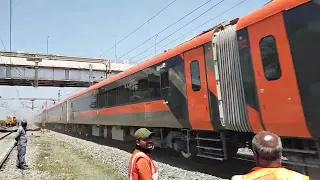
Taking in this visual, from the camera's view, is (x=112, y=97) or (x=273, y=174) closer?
(x=273, y=174)

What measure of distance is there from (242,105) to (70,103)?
2599 centimetres

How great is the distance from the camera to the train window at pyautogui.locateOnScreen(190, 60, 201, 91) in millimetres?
8953

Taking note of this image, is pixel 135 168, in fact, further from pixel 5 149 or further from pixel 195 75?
pixel 5 149

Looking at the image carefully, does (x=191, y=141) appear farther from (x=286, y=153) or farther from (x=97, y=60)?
(x=97, y=60)

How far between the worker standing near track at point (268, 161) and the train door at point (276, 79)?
3.97 meters

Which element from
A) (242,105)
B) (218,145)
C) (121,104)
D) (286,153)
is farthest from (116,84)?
(286,153)

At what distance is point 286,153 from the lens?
6301 millimetres

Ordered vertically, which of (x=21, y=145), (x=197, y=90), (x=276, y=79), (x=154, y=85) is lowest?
(x=21, y=145)

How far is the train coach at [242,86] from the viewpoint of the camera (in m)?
5.75

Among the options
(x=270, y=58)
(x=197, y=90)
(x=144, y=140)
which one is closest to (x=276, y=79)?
(x=270, y=58)

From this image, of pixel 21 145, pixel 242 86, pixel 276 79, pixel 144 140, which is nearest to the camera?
pixel 144 140

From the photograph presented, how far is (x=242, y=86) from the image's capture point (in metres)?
7.19

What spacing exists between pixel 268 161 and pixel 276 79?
4.50m

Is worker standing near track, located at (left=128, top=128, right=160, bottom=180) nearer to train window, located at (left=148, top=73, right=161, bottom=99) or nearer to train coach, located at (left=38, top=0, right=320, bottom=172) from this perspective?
train coach, located at (left=38, top=0, right=320, bottom=172)
